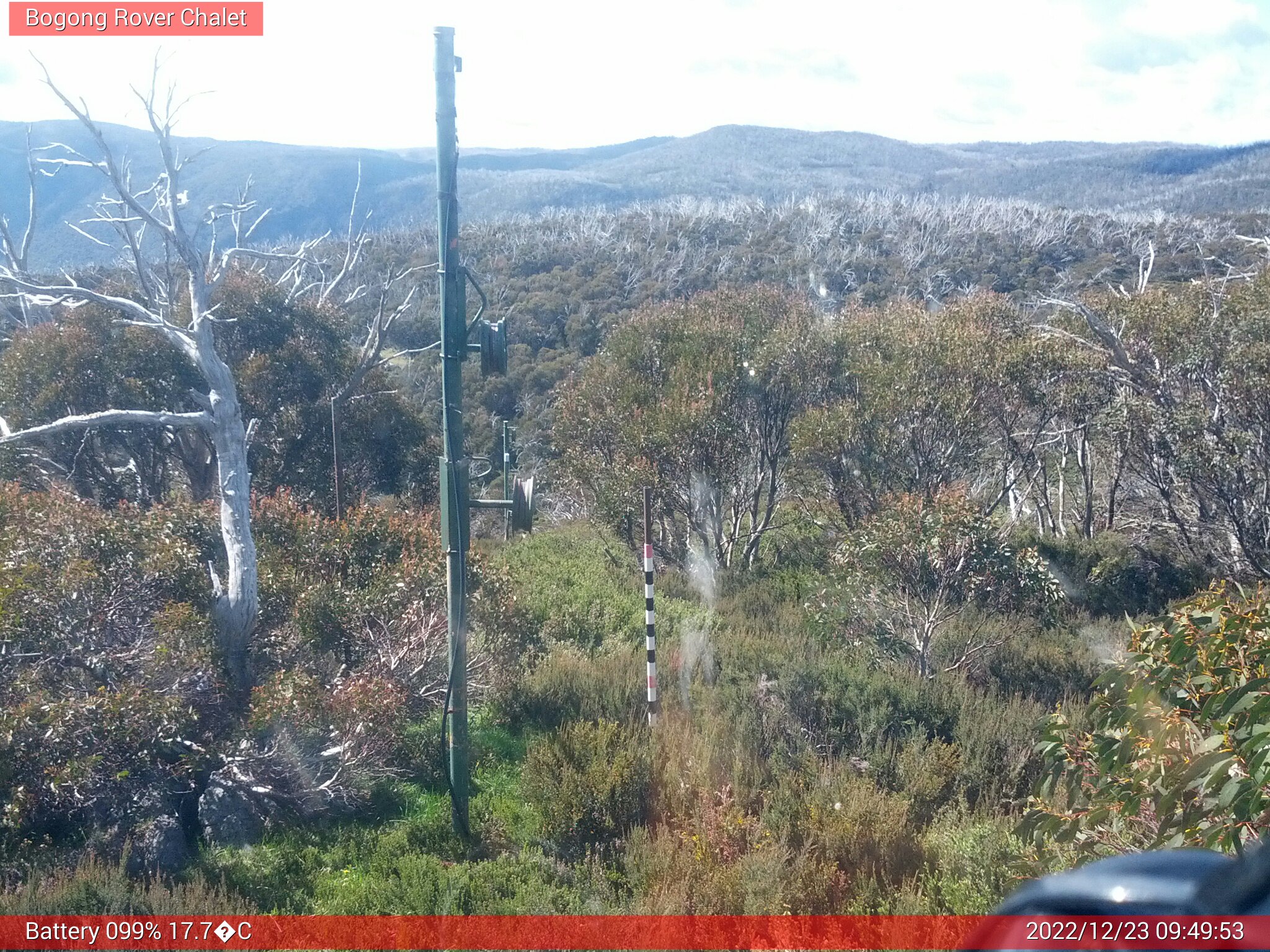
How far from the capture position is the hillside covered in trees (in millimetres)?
4230

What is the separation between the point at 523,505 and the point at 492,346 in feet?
2.86

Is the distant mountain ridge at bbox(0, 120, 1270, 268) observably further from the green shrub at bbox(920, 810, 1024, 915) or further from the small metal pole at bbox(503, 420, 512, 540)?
the green shrub at bbox(920, 810, 1024, 915)

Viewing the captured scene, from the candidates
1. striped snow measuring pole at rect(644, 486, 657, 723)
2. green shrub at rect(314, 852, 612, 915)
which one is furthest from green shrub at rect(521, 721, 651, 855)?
striped snow measuring pole at rect(644, 486, 657, 723)

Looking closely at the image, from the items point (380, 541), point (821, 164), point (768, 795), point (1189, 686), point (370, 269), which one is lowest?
point (768, 795)

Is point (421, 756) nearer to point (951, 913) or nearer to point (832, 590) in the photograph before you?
point (951, 913)

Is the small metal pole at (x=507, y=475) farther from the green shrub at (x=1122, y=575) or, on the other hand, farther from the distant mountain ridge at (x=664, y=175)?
the distant mountain ridge at (x=664, y=175)

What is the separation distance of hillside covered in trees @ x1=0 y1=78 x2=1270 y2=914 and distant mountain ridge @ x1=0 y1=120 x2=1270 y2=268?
18.2m

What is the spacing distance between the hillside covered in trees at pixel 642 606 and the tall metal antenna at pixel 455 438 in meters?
0.49

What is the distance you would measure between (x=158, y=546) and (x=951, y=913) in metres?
5.39

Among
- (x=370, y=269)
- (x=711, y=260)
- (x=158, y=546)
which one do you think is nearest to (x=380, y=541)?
(x=158, y=546)

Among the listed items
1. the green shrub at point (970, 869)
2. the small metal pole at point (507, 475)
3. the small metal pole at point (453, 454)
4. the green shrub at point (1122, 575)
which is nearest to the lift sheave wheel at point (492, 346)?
the small metal pole at point (453, 454)

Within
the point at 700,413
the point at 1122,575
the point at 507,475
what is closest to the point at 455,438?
the point at 700,413

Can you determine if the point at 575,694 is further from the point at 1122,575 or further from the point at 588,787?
the point at 1122,575

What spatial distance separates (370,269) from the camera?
27.7m
